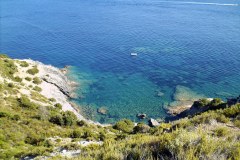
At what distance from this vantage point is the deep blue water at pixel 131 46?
5506 cm

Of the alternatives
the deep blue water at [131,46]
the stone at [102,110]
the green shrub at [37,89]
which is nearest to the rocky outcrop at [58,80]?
the deep blue water at [131,46]

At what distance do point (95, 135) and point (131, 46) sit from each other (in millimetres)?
55685

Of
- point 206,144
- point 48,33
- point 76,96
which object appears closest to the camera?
point 206,144

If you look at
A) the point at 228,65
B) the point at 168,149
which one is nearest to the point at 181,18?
the point at 228,65

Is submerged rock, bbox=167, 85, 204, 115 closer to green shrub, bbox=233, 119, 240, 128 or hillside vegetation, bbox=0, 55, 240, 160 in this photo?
hillside vegetation, bbox=0, 55, 240, 160

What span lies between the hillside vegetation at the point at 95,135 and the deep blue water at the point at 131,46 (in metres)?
13.1

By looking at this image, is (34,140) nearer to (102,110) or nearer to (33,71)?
(102,110)

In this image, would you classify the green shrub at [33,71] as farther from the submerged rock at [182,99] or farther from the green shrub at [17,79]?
the submerged rock at [182,99]

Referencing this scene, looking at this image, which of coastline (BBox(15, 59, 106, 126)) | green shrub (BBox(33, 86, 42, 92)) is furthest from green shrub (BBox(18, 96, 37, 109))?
green shrub (BBox(33, 86, 42, 92))

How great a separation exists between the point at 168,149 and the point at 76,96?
44433mm

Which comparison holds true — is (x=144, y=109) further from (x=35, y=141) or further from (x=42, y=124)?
(x=35, y=141)

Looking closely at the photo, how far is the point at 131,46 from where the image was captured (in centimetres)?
8050

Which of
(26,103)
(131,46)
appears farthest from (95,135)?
(131,46)

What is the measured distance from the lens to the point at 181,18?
108250 millimetres
